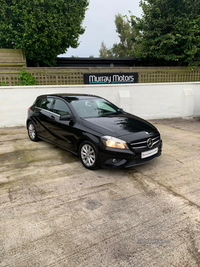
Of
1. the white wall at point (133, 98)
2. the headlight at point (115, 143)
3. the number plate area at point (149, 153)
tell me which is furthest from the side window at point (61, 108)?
the white wall at point (133, 98)

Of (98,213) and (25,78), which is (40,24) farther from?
(98,213)

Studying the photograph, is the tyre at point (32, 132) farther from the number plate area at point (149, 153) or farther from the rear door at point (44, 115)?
the number plate area at point (149, 153)

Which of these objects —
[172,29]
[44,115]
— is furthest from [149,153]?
[172,29]

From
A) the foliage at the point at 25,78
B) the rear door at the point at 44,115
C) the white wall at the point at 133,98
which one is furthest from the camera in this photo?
the foliage at the point at 25,78

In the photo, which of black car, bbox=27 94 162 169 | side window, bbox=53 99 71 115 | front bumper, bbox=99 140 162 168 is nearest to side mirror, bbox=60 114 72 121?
black car, bbox=27 94 162 169

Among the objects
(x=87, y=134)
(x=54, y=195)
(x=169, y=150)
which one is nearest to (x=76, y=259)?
(x=54, y=195)

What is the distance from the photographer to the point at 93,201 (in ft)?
10.9

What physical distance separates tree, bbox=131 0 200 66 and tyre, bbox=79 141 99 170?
1186cm

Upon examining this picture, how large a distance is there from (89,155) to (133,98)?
683 cm

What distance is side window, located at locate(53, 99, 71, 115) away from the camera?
16.9 feet

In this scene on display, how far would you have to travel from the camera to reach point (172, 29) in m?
14.4

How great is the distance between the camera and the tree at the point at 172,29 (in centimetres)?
1346

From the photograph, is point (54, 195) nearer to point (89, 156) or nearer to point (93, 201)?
point (93, 201)

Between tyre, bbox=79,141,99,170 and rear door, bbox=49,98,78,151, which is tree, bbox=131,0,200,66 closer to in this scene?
rear door, bbox=49,98,78,151
